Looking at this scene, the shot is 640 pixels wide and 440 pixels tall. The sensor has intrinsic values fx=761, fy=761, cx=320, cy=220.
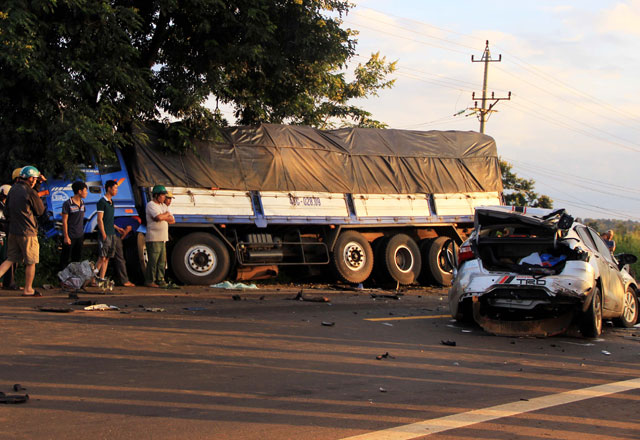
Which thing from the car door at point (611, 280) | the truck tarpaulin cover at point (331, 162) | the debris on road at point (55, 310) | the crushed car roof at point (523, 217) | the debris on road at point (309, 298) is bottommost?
the debris on road at point (55, 310)

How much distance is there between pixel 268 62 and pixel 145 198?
4892mm

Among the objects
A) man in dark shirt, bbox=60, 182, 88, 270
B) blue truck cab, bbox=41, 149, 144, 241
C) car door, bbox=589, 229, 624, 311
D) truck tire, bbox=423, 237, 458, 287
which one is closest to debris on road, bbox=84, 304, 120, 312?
man in dark shirt, bbox=60, 182, 88, 270

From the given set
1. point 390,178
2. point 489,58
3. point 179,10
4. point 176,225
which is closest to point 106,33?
point 179,10

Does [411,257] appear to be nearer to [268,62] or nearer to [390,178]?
[390,178]

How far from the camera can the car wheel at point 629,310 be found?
37.5 ft

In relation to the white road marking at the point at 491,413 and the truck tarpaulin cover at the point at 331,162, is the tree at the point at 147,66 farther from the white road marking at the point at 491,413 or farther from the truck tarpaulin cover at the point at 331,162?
the white road marking at the point at 491,413

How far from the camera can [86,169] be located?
14.6m

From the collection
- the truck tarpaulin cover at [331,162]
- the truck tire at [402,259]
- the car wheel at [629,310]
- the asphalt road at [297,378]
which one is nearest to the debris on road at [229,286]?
the truck tarpaulin cover at [331,162]

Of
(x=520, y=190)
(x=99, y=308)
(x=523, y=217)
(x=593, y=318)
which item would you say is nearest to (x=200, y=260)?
(x=99, y=308)

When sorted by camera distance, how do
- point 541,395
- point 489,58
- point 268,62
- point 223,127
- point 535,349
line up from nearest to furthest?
point 541,395 < point 535,349 < point 223,127 < point 268,62 < point 489,58

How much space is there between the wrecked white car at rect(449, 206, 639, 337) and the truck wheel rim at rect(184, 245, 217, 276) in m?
6.30

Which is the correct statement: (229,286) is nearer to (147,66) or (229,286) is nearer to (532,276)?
(147,66)

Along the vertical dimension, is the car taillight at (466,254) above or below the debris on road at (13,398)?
above

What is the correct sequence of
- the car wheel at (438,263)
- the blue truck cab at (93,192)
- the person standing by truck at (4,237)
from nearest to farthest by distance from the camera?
the person standing by truck at (4,237) → the blue truck cab at (93,192) → the car wheel at (438,263)
